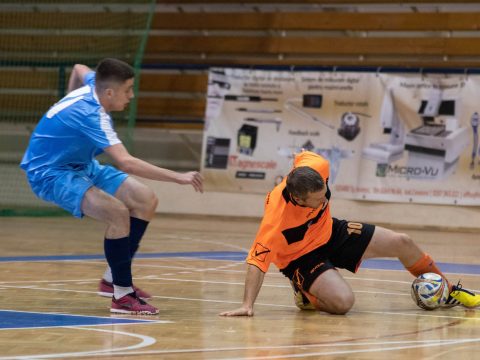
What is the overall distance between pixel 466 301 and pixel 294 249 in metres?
1.13

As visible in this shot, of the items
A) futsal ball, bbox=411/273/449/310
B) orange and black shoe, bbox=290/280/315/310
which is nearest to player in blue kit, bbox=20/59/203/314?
orange and black shoe, bbox=290/280/315/310

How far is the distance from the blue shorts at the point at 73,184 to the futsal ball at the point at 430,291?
1.94 meters

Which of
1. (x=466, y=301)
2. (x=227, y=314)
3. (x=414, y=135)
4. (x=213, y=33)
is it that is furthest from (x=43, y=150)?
(x=213, y=33)

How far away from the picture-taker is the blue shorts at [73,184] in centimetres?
593

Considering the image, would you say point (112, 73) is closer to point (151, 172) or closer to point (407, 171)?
point (151, 172)

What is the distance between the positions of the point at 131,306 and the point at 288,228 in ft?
3.35

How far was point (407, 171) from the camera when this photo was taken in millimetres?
13852

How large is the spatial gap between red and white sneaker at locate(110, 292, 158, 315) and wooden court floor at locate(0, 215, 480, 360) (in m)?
0.08

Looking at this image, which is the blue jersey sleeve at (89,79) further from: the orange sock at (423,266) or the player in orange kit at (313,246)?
the orange sock at (423,266)

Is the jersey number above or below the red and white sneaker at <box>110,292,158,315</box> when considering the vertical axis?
above

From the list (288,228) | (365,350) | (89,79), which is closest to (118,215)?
(288,228)

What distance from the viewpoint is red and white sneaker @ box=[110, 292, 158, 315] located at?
18.9ft

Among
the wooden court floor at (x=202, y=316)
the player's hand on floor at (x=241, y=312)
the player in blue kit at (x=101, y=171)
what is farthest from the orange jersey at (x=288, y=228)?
the player in blue kit at (x=101, y=171)

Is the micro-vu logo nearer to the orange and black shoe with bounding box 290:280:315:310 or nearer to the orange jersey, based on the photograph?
the orange jersey
